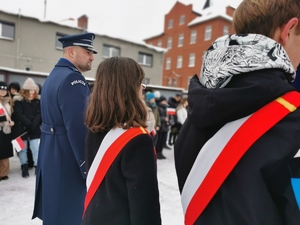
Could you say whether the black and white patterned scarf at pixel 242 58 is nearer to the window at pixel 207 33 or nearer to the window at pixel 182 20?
the window at pixel 207 33

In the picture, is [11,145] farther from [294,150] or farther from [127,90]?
[294,150]

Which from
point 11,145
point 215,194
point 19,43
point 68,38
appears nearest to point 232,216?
point 215,194

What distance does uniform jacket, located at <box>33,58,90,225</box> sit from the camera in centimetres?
211

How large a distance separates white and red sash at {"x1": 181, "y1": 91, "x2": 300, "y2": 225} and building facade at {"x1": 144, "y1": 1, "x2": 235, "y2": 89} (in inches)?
1227

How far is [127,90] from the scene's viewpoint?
1592 mm

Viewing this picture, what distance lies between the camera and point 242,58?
865mm

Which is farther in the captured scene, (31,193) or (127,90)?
(31,193)

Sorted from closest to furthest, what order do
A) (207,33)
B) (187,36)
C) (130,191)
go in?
(130,191), (207,33), (187,36)

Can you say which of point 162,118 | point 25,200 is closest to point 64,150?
point 25,200

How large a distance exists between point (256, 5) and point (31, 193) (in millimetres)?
4135

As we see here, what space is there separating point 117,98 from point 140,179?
477mm

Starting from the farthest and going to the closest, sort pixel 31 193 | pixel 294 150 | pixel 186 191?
1. pixel 31 193
2. pixel 186 191
3. pixel 294 150

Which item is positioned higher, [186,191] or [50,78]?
[50,78]

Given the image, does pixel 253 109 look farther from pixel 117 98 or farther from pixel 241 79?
pixel 117 98
